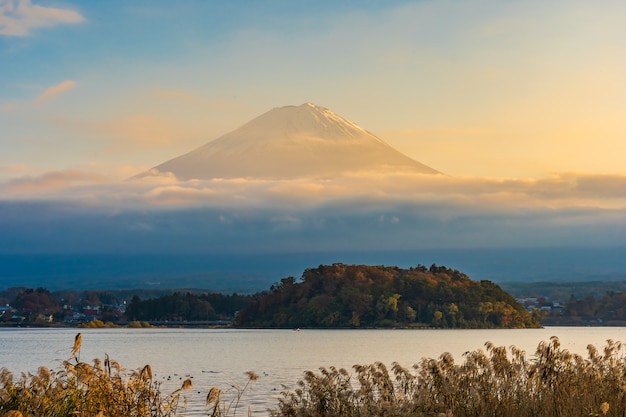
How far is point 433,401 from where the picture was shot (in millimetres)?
17250

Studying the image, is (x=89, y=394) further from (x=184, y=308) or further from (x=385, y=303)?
(x=184, y=308)

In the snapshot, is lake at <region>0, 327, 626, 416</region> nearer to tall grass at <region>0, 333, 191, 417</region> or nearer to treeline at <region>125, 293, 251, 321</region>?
tall grass at <region>0, 333, 191, 417</region>

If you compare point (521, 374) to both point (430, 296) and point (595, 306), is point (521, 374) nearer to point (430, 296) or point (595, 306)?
point (430, 296)

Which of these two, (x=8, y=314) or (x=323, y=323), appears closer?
(x=323, y=323)

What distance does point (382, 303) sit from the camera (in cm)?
14225

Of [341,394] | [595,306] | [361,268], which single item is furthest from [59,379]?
[595,306]

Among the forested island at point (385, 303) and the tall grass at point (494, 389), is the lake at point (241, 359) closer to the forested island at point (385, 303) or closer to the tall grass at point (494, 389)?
the tall grass at point (494, 389)

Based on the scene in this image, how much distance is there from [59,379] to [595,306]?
162 m

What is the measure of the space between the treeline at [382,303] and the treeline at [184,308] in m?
19.4

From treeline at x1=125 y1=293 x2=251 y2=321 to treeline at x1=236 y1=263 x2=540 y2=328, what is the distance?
1939cm

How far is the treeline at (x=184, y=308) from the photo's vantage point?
16950 centimetres

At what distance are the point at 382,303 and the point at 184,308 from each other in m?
41.8

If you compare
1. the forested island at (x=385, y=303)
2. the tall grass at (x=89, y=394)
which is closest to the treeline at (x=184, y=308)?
the forested island at (x=385, y=303)

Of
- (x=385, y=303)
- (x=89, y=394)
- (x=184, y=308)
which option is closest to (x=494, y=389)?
(x=89, y=394)
